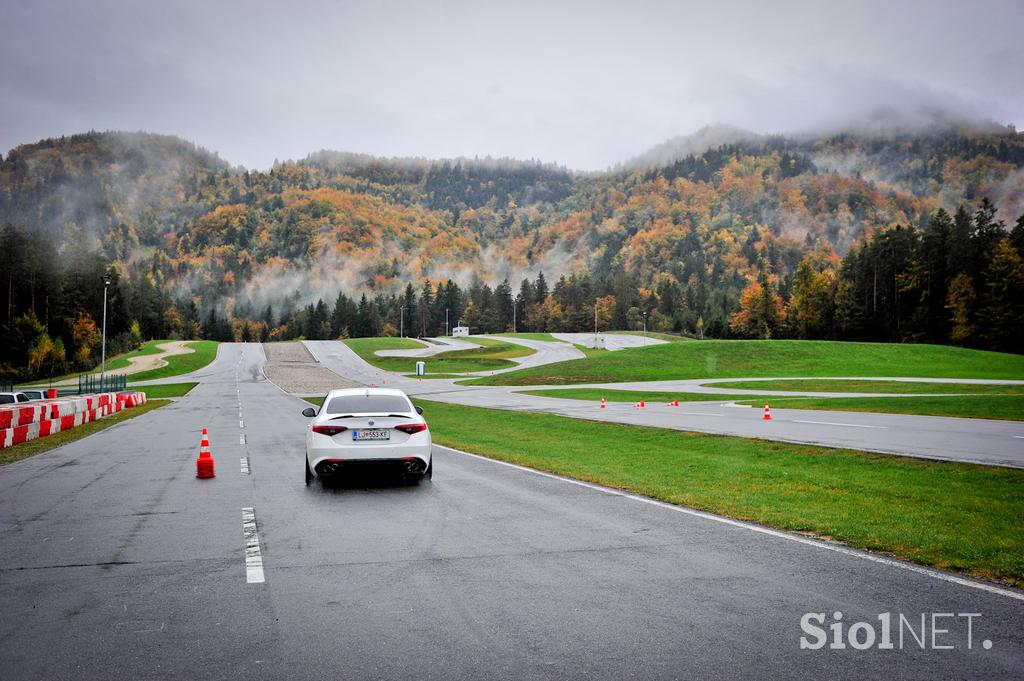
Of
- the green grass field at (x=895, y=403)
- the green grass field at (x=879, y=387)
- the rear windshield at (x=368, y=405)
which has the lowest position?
the green grass field at (x=879, y=387)

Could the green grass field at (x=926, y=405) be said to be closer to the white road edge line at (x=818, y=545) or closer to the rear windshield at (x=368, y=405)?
the white road edge line at (x=818, y=545)

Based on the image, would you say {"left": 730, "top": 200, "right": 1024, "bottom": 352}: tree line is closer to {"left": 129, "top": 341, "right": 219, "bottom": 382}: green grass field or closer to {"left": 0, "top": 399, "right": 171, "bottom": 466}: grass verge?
{"left": 0, "top": 399, "right": 171, "bottom": 466}: grass verge

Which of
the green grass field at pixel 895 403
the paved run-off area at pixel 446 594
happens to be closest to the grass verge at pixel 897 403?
the green grass field at pixel 895 403

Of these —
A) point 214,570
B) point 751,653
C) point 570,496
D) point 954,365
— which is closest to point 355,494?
point 570,496

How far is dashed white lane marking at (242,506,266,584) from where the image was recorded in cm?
621

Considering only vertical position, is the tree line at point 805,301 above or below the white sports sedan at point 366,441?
above

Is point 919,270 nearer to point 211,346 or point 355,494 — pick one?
point 355,494

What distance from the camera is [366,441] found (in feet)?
36.6

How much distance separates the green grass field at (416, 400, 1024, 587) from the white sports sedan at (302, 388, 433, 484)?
11.1 ft

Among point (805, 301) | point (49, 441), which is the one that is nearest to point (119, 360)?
point (49, 441)

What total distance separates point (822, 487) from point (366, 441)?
7858mm

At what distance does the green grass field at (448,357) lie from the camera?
282ft

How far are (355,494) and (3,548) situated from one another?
15.5ft

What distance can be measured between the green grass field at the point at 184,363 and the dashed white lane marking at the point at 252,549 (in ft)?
240
